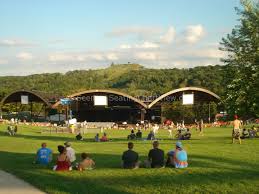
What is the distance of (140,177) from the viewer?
1188cm

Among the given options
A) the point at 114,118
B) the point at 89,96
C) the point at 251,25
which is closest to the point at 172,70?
the point at 114,118

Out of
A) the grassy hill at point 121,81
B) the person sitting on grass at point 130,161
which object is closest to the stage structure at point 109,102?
the grassy hill at point 121,81

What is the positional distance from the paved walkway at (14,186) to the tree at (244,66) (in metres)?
15.6

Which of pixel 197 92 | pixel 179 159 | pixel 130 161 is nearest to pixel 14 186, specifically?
pixel 130 161

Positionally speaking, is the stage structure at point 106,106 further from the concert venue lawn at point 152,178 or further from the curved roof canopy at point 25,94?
the concert venue lawn at point 152,178

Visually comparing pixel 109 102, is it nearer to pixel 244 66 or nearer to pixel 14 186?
pixel 244 66

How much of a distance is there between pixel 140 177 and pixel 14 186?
10.5 feet

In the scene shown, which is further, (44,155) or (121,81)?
(121,81)

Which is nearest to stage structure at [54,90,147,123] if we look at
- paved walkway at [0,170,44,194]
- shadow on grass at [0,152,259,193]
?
shadow on grass at [0,152,259,193]

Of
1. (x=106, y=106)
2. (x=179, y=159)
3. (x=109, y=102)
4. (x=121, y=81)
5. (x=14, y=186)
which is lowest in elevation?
(x=14, y=186)

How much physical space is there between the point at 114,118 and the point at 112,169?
68.7 m

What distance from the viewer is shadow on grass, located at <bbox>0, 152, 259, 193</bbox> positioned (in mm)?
10383

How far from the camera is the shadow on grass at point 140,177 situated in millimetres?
10383

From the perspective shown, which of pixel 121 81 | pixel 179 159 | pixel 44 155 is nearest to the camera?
pixel 179 159
